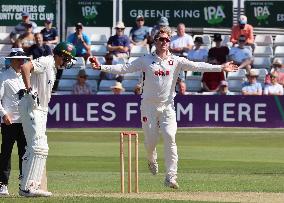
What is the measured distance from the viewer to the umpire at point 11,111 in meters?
12.9

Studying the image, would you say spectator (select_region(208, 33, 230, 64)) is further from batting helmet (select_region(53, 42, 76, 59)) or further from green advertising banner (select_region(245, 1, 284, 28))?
batting helmet (select_region(53, 42, 76, 59))

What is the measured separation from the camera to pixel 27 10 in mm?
27766

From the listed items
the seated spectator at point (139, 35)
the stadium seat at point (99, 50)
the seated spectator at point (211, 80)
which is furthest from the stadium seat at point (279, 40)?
the stadium seat at point (99, 50)

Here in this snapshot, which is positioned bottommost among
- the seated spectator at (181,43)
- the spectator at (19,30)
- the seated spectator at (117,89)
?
the seated spectator at (117,89)

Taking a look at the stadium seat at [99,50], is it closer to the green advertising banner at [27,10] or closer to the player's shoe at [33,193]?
the green advertising banner at [27,10]

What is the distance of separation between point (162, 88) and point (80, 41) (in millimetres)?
13739

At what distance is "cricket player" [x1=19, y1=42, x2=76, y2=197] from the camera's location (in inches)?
458

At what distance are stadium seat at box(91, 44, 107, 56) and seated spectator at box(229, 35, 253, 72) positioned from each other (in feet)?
11.3

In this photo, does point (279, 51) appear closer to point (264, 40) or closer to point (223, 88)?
point (264, 40)

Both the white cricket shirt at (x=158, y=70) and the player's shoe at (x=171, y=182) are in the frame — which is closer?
the player's shoe at (x=171, y=182)

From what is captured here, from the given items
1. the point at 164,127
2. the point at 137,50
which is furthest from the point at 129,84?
the point at 164,127

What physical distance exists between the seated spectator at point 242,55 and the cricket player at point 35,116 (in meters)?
14.6

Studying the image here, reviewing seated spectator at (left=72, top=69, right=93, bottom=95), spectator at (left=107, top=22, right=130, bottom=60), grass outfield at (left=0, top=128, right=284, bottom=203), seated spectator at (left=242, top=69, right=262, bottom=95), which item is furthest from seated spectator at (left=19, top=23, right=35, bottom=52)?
seated spectator at (left=242, top=69, right=262, bottom=95)

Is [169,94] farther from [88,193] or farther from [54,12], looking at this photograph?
[54,12]
